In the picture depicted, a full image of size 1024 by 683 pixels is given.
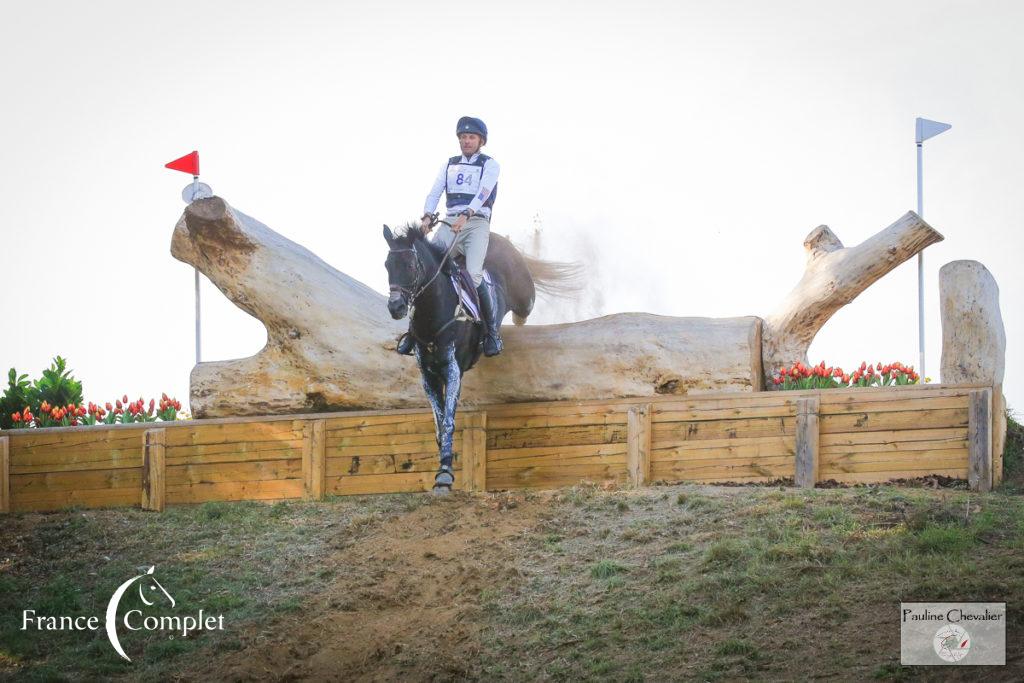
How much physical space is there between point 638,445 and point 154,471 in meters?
4.90

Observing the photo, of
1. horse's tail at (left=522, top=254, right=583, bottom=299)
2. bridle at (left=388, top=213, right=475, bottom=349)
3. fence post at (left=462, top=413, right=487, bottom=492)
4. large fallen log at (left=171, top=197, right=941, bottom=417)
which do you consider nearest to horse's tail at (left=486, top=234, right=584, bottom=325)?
horse's tail at (left=522, top=254, right=583, bottom=299)

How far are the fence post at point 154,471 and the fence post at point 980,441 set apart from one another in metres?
7.69

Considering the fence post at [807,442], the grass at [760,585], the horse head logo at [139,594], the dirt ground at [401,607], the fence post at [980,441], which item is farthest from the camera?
the fence post at [807,442]

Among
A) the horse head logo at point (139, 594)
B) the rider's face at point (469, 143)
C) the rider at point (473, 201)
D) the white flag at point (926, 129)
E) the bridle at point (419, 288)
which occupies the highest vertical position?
the white flag at point (926, 129)

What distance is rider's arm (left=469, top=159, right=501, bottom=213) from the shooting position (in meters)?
11.9

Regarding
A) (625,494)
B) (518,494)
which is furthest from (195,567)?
(625,494)

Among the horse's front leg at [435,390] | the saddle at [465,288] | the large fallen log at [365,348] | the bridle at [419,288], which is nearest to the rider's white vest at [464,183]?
the bridle at [419,288]

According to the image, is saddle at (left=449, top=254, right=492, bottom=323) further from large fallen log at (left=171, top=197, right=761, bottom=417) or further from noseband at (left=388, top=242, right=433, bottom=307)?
large fallen log at (left=171, top=197, right=761, bottom=417)

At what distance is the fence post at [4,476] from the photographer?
1355 centimetres

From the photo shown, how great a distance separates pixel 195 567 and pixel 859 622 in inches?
217

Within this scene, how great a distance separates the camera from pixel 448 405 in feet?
38.0

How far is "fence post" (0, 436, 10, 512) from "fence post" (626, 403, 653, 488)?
6.56m

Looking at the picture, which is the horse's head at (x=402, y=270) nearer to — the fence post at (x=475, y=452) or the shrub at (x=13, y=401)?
the fence post at (x=475, y=452)

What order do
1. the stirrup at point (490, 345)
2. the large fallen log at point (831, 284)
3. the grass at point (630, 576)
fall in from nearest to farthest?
the grass at point (630, 576) < the stirrup at point (490, 345) < the large fallen log at point (831, 284)
